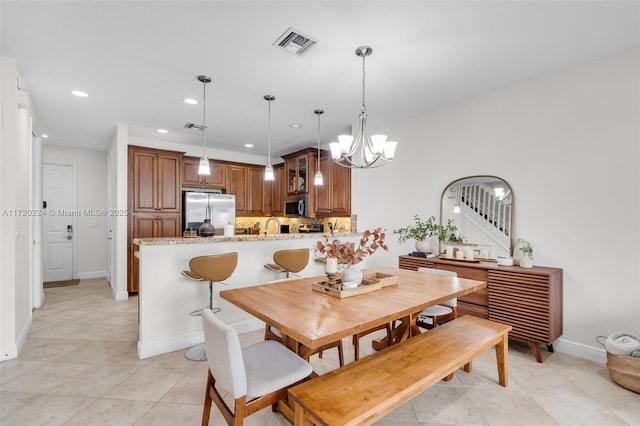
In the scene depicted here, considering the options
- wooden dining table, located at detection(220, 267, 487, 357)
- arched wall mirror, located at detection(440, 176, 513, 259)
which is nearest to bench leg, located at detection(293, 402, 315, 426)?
wooden dining table, located at detection(220, 267, 487, 357)

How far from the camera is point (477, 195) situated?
349 centimetres

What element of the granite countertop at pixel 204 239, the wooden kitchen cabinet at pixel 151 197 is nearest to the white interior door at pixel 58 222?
the wooden kitchen cabinet at pixel 151 197

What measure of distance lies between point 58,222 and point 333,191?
538 cm

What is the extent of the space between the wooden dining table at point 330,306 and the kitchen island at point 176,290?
113 centimetres

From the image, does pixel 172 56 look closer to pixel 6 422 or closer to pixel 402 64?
pixel 402 64

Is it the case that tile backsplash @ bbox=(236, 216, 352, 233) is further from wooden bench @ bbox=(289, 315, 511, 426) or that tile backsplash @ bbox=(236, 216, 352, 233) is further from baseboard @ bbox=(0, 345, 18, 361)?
baseboard @ bbox=(0, 345, 18, 361)

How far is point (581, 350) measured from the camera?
2770 millimetres

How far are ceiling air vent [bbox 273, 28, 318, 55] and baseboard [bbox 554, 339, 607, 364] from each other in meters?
3.48

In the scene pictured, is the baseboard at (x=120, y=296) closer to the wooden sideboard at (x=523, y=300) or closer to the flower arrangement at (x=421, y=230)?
the flower arrangement at (x=421, y=230)

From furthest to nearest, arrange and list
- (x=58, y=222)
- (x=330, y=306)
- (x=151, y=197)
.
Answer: (x=58, y=222) < (x=151, y=197) < (x=330, y=306)

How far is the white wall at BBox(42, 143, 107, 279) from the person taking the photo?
608 cm

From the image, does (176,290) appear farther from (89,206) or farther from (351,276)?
(89,206)

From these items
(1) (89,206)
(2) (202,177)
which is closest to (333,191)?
(2) (202,177)

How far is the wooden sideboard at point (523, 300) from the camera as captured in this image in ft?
8.77
